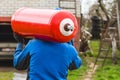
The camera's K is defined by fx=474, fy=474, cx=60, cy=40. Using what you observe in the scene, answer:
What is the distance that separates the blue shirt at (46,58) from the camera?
471 cm

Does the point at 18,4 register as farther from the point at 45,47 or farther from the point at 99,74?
the point at 45,47

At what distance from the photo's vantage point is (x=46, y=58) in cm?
475

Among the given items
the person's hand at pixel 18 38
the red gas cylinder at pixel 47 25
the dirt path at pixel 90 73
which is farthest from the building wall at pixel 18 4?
the red gas cylinder at pixel 47 25

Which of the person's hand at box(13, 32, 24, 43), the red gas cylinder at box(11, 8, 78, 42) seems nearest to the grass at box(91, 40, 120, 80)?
the person's hand at box(13, 32, 24, 43)

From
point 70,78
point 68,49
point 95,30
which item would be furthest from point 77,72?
point 95,30

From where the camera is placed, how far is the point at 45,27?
15.0 ft

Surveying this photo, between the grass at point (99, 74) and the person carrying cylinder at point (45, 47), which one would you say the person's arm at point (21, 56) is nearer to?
the person carrying cylinder at point (45, 47)

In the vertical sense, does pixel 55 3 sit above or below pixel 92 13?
above

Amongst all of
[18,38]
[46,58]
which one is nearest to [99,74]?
[18,38]

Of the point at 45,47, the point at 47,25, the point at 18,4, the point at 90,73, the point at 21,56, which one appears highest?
the point at 47,25

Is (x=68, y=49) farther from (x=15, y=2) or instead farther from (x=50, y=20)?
(x=15, y=2)

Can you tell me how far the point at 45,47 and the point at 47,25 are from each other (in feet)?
0.90

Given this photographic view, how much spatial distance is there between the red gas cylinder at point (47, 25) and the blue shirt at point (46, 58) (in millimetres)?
123

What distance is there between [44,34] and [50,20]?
0.15 metres
